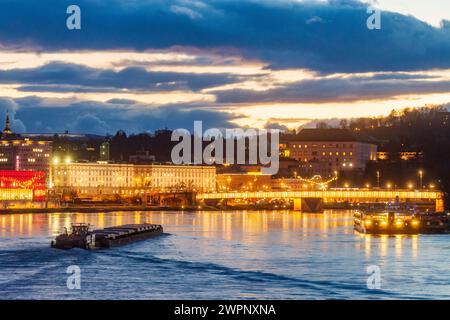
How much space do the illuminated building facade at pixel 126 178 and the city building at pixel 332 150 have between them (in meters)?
11.4

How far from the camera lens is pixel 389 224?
4541cm

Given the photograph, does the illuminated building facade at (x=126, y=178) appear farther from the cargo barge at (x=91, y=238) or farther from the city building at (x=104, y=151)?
the cargo barge at (x=91, y=238)

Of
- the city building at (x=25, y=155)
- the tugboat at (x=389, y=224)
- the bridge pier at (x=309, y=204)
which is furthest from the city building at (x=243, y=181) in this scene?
the tugboat at (x=389, y=224)

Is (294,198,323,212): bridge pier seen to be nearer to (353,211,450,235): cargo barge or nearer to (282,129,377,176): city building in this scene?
(353,211,450,235): cargo barge

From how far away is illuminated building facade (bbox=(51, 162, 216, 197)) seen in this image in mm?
100562

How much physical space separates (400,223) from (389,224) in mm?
460

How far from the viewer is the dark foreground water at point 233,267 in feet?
77.0

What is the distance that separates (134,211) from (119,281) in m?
52.8

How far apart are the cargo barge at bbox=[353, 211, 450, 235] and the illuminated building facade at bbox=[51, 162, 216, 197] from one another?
5327cm

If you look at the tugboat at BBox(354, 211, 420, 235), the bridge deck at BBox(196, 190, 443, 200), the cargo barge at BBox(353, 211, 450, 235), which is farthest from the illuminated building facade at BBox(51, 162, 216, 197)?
the tugboat at BBox(354, 211, 420, 235)

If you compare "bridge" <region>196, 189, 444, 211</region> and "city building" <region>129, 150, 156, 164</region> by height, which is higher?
"city building" <region>129, 150, 156, 164</region>

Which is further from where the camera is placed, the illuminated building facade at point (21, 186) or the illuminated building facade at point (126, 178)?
the illuminated building facade at point (126, 178)

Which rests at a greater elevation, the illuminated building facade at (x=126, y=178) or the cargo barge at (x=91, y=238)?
the illuminated building facade at (x=126, y=178)
